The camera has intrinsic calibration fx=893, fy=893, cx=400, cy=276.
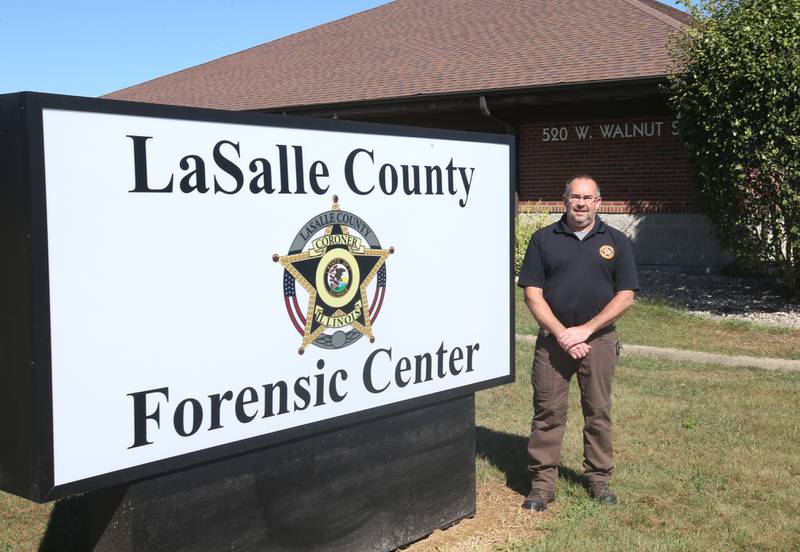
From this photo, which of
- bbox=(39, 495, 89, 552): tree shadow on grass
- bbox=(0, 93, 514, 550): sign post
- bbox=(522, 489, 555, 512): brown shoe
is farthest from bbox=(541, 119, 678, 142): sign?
bbox=(39, 495, 89, 552): tree shadow on grass

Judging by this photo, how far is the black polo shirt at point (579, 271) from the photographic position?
15.8ft

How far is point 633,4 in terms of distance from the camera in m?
17.9

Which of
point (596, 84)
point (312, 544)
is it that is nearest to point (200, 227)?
point (312, 544)

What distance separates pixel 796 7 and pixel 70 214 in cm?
988

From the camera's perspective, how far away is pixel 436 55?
18.7m

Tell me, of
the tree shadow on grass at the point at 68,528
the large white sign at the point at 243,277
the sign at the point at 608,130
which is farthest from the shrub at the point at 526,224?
the tree shadow on grass at the point at 68,528

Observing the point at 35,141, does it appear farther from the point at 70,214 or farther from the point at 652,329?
the point at 652,329

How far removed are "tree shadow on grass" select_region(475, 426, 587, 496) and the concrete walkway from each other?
10.5 ft

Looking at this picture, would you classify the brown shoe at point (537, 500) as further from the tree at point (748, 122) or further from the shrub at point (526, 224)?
the shrub at point (526, 224)

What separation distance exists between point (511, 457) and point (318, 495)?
2.24 m

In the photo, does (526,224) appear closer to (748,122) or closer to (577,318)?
(748,122)

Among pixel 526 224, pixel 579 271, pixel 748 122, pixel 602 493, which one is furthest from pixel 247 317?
pixel 526 224

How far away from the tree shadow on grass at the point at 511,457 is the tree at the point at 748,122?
5.97 meters

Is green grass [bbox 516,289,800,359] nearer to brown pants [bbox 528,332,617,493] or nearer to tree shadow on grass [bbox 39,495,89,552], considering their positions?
brown pants [bbox 528,332,617,493]
